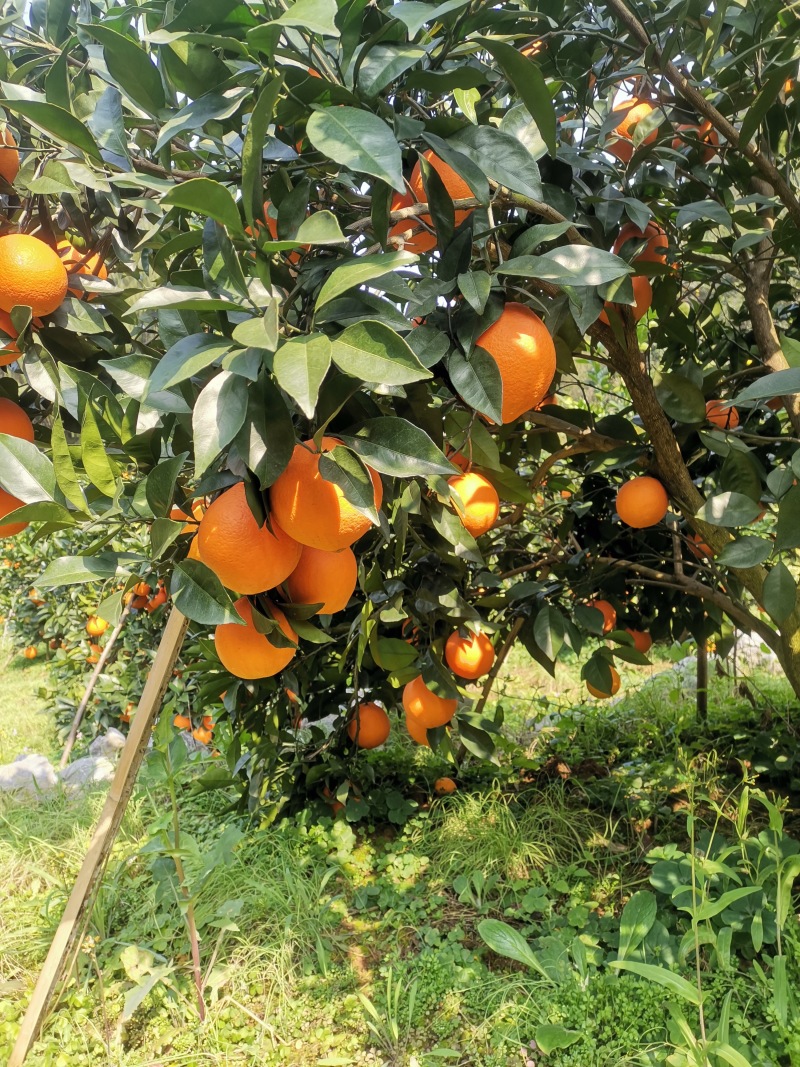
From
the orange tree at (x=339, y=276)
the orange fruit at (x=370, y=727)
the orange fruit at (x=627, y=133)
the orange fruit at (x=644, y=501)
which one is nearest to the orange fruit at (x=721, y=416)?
the orange tree at (x=339, y=276)

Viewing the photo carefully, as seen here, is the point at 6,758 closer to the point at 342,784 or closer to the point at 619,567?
the point at 342,784

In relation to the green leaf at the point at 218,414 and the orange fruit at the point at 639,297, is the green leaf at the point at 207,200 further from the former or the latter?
the orange fruit at the point at 639,297

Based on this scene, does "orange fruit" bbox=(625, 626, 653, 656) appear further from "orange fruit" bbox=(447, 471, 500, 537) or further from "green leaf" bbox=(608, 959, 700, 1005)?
"orange fruit" bbox=(447, 471, 500, 537)

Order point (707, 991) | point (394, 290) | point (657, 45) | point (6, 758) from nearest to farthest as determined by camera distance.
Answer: point (394, 290) → point (657, 45) → point (707, 991) → point (6, 758)

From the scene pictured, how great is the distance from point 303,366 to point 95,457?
32cm

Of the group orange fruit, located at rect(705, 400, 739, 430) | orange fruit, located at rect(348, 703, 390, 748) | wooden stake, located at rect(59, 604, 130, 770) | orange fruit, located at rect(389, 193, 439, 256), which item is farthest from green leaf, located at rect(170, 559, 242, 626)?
wooden stake, located at rect(59, 604, 130, 770)

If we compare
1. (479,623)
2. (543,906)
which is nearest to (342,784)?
(543,906)

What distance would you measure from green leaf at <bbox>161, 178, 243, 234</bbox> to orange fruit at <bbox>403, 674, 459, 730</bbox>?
113cm

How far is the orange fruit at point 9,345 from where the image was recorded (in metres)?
0.74

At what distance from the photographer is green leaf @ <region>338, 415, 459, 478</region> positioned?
1.76 ft

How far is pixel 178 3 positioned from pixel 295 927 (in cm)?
189

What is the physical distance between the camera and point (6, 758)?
12.9 ft

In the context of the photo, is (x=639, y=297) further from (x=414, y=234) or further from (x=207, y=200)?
(x=207, y=200)

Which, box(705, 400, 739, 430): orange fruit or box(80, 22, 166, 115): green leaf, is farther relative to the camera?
box(705, 400, 739, 430): orange fruit
